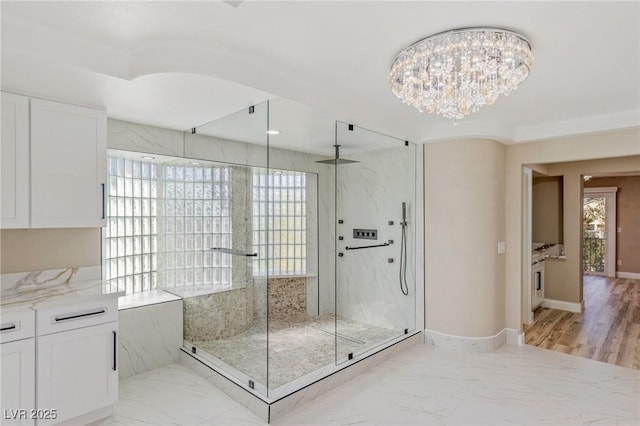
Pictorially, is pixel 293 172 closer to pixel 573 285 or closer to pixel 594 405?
pixel 594 405

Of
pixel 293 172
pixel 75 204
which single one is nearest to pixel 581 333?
pixel 293 172

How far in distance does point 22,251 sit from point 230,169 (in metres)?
1.70

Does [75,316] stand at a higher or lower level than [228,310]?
higher

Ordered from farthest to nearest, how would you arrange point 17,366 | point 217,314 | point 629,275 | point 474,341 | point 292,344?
point 629,275, point 474,341, point 292,344, point 217,314, point 17,366

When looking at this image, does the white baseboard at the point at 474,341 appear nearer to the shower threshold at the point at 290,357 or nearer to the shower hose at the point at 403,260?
the shower threshold at the point at 290,357

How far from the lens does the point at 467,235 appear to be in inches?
144

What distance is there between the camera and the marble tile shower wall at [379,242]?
13.0 feet

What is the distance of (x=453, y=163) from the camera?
3.73 m

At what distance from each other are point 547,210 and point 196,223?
5488 millimetres

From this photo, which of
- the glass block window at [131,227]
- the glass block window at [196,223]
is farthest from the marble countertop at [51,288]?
the glass block window at [196,223]

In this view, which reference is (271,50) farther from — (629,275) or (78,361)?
(629,275)

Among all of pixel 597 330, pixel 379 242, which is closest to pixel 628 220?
pixel 597 330

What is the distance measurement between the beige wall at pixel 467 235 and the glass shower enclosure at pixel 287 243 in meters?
0.33

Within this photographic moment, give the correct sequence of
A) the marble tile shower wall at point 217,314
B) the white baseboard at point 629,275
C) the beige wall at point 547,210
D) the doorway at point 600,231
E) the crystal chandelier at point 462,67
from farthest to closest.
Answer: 1. the doorway at point 600,231
2. the white baseboard at point 629,275
3. the beige wall at point 547,210
4. the marble tile shower wall at point 217,314
5. the crystal chandelier at point 462,67
